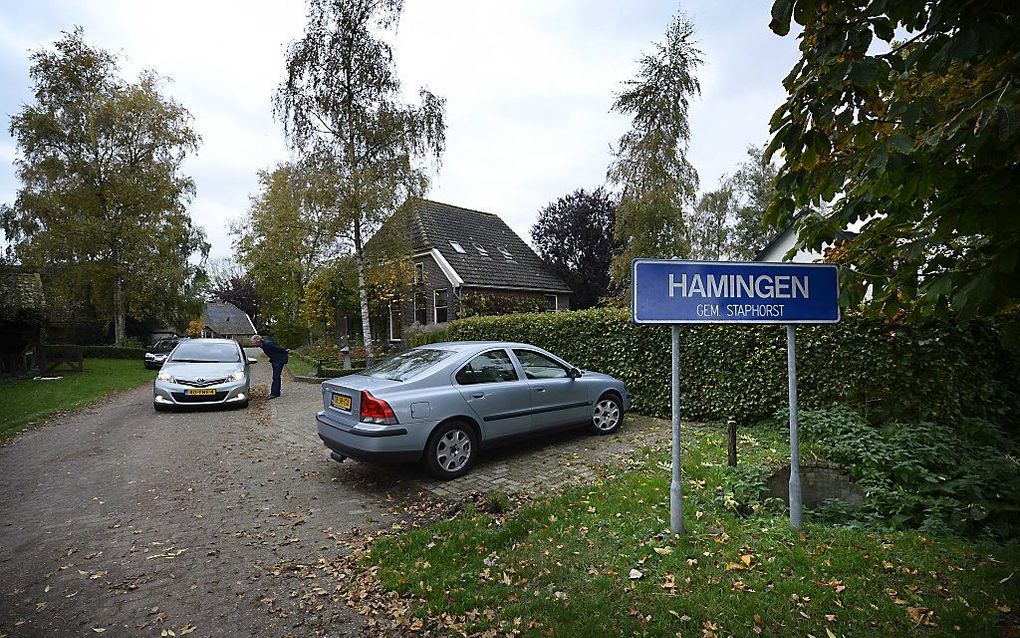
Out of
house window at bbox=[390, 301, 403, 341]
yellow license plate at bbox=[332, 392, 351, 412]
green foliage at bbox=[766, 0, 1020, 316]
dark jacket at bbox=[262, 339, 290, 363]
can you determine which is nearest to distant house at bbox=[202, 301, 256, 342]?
house window at bbox=[390, 301, 403, 341]

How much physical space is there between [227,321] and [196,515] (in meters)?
86.0

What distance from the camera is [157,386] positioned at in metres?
10.3

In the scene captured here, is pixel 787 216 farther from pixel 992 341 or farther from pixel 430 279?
pixel 430 279

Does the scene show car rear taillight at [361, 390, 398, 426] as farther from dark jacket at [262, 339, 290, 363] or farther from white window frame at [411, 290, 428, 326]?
white window frame at [411, 290, 428, 326]

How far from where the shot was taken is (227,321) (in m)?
79.3

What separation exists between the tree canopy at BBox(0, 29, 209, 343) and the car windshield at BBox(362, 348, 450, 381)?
25581 mm

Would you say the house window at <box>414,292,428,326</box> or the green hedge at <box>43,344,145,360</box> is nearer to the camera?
the house window at <box>414,292,428,326</box>

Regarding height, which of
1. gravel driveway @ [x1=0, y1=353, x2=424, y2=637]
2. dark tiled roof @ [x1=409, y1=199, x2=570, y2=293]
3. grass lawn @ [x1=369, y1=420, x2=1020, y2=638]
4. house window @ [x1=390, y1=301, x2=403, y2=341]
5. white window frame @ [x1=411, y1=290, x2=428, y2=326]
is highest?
dark tiled roof @ [x1=409, y1=199, x2=570, y2=293]

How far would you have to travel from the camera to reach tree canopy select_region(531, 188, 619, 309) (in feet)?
94.1

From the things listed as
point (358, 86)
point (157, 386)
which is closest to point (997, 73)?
point (157, 386)

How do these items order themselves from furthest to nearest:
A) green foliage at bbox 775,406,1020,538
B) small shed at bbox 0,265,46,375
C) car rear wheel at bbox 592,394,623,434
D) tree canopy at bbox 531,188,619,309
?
tree canopy at bbox 531,188,619,309, small shed at bbox 0,265,46,375, car rear wheel at bbox 592,394,623,434, green foliage at bbox 775,406,1020,538

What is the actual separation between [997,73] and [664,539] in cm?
348

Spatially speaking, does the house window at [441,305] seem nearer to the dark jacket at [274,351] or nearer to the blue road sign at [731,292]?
the dark jacket at [274,351]

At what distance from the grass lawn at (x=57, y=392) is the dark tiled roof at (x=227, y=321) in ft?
202
